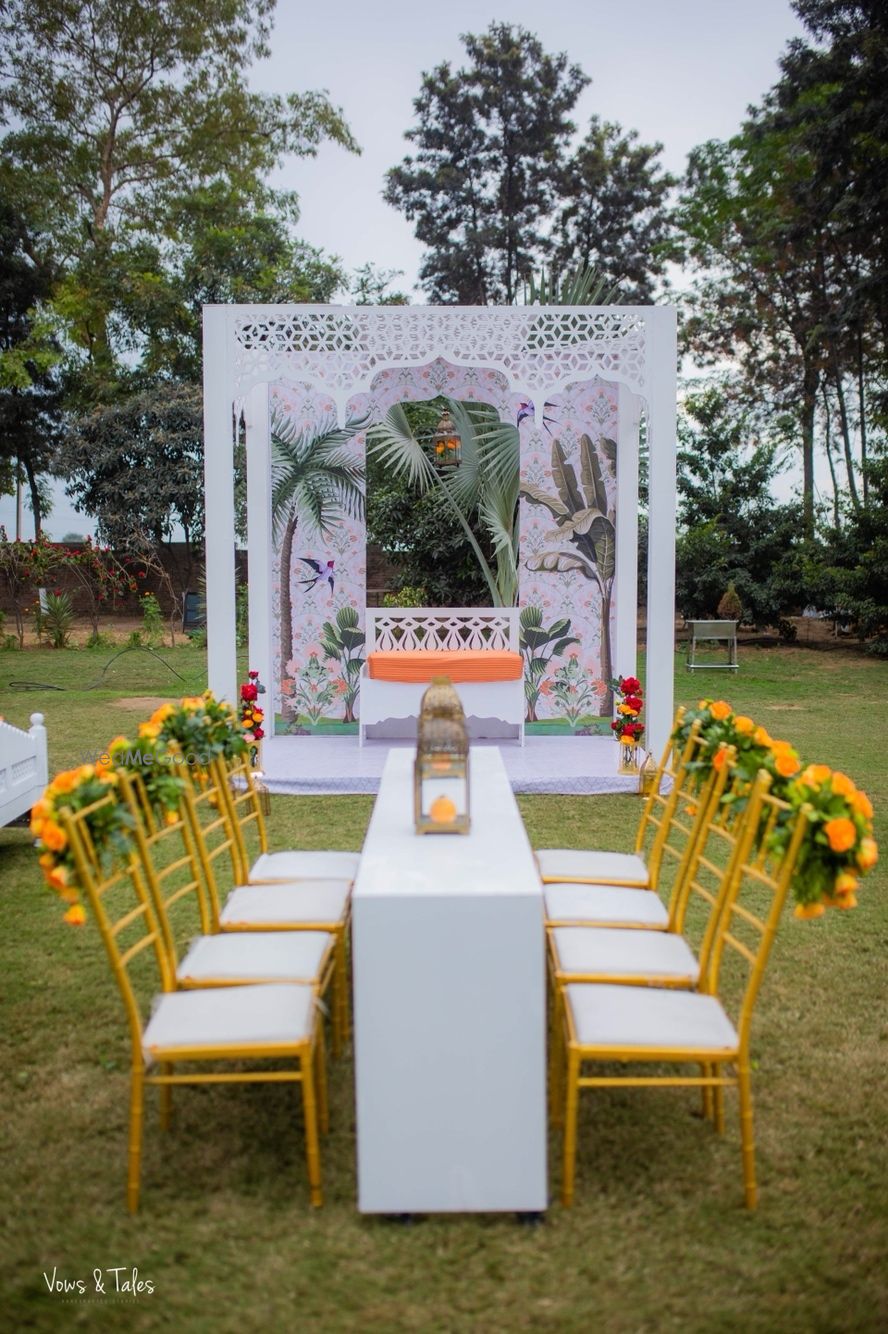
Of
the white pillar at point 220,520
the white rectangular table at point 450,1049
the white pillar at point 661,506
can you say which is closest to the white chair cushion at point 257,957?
the white rectangular table at point 450,1049

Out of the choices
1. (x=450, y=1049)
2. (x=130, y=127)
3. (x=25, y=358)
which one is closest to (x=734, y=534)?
(x=25, y=358)

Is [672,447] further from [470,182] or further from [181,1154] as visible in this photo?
[470,182]

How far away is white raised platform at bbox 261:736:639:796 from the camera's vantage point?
6602mm

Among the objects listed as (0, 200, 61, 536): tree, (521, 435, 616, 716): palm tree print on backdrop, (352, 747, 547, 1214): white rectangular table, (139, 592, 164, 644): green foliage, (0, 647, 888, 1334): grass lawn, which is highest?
(0, 200, 61, 536): tree

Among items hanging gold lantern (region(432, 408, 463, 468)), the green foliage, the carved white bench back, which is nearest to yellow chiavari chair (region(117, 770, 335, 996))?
the carved white bench back

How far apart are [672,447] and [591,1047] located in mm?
4743

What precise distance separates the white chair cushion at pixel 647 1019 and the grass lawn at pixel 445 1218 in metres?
0.40

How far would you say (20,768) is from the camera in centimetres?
502

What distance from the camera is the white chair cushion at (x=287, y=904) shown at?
302cm

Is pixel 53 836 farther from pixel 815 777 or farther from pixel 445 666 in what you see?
pixel 445 666

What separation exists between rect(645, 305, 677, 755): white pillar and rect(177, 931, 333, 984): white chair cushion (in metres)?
3.95

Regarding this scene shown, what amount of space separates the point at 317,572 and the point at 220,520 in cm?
187

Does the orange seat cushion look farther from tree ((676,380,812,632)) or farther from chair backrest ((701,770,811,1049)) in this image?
tree ((676,380,812,632))

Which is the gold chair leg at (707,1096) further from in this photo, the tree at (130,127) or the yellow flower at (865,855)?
the tree at (130,127)
